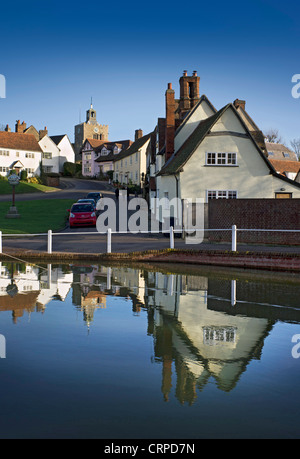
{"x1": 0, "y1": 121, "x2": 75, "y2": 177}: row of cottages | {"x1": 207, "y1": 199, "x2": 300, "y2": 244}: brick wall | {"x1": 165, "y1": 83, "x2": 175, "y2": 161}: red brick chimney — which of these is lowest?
{"x1": 207, "y1": 199, "x2": 300, "y2": 244}: brick wall

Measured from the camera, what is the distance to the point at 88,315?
35.8ft

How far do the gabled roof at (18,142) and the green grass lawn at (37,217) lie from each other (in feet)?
114

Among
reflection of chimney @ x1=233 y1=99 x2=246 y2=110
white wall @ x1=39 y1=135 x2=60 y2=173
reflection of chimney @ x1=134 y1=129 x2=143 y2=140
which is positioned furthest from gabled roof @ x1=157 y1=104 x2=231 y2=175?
white wall @ x1=39 y1=135 x2=60 y2=173

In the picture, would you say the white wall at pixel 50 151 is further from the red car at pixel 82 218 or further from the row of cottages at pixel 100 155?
the red car at pixel 82 218

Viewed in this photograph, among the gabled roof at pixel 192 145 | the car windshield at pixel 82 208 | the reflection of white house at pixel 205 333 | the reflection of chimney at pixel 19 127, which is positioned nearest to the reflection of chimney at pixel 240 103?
the gabled roof at pixel 192 145

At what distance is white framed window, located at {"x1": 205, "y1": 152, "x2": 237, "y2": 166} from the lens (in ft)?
98.8

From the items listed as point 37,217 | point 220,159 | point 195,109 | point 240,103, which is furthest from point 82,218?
point 240,103

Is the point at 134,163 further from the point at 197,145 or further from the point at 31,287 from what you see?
the point at 31,287

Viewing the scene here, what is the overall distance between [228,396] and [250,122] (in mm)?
37656

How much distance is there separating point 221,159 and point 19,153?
5993 cm

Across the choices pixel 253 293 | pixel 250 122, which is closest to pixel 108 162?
pixel 250 122

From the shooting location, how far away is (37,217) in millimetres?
39469

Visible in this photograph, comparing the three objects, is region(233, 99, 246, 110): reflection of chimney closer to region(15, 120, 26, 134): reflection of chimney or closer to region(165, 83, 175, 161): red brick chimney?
Answer: region(165, 83, 175, 161): red brick chimney

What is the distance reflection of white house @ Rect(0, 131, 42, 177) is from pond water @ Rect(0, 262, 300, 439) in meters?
69.9
